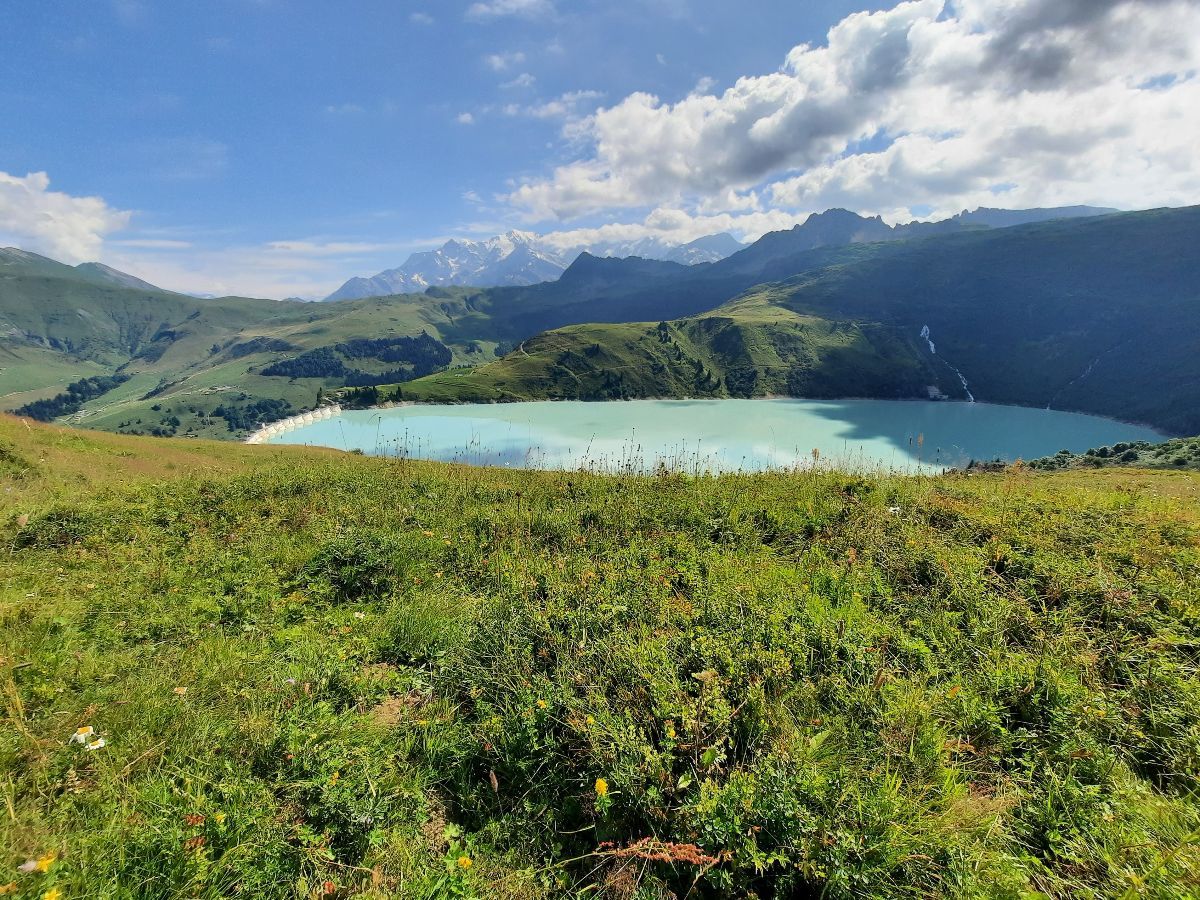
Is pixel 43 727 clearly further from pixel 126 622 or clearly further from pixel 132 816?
pixel 126 622

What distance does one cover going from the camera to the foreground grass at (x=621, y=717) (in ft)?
9.55

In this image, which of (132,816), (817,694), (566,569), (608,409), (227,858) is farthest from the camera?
(608,409)

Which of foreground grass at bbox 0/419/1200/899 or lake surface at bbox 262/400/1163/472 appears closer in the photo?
foreground grass at bbox 0/419/1200/899

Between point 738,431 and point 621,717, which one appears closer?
point 621,717

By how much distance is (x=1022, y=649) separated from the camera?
4.75 m

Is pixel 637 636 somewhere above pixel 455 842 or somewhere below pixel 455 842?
above

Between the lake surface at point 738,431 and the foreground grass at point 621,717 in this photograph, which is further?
the lake surface at point 738,431

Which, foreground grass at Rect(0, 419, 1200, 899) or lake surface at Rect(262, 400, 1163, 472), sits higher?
foreground grass at Rect(0, 419, 1200, 899)

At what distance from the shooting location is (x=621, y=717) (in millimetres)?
3811

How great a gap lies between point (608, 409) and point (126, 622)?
194m

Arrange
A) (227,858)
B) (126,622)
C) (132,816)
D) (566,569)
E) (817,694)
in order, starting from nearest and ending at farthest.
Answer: (227,858)
(132,816)
(817,694)
(126,622)
(566,569)

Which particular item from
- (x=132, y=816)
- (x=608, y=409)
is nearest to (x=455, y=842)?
(x=132, y=816)

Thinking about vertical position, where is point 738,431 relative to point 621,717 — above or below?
below

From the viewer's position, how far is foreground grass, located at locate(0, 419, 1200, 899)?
2910 mm
